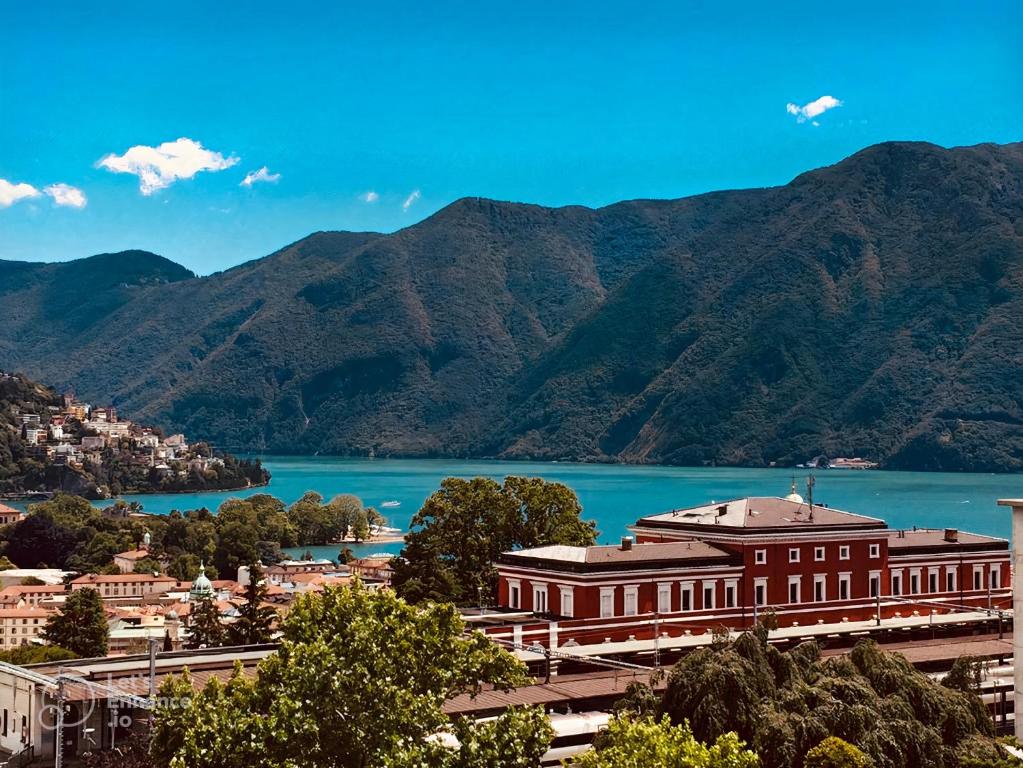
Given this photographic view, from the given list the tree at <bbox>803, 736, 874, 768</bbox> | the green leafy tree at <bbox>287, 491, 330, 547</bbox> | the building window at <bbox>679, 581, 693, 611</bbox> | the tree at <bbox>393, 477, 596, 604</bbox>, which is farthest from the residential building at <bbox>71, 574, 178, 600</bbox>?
the tree at <bbox>803, 736, 874, 768</bbox>

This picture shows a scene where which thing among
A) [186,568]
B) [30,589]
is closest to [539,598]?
[30,589]

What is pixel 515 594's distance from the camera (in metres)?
42.3

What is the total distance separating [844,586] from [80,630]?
32.4m

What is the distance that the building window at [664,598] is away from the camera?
41.5 meters

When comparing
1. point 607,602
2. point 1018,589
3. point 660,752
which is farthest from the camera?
point 607,602

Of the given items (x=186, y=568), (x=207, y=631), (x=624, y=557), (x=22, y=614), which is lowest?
(x=186, y=568)

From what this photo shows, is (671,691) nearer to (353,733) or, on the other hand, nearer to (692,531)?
(353,733)

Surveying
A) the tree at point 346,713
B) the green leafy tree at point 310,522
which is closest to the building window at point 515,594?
the tree at point 346,713

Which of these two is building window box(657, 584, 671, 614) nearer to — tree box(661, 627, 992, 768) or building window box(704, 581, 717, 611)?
building window box(704, 581, 717, 611)

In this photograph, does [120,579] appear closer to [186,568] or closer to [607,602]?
[186,568]

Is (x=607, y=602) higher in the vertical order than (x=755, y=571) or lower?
lower

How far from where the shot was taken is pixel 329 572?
116 m

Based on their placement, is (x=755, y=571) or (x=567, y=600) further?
(x=755, y=571)

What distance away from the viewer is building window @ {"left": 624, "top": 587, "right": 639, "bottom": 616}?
40.7m
